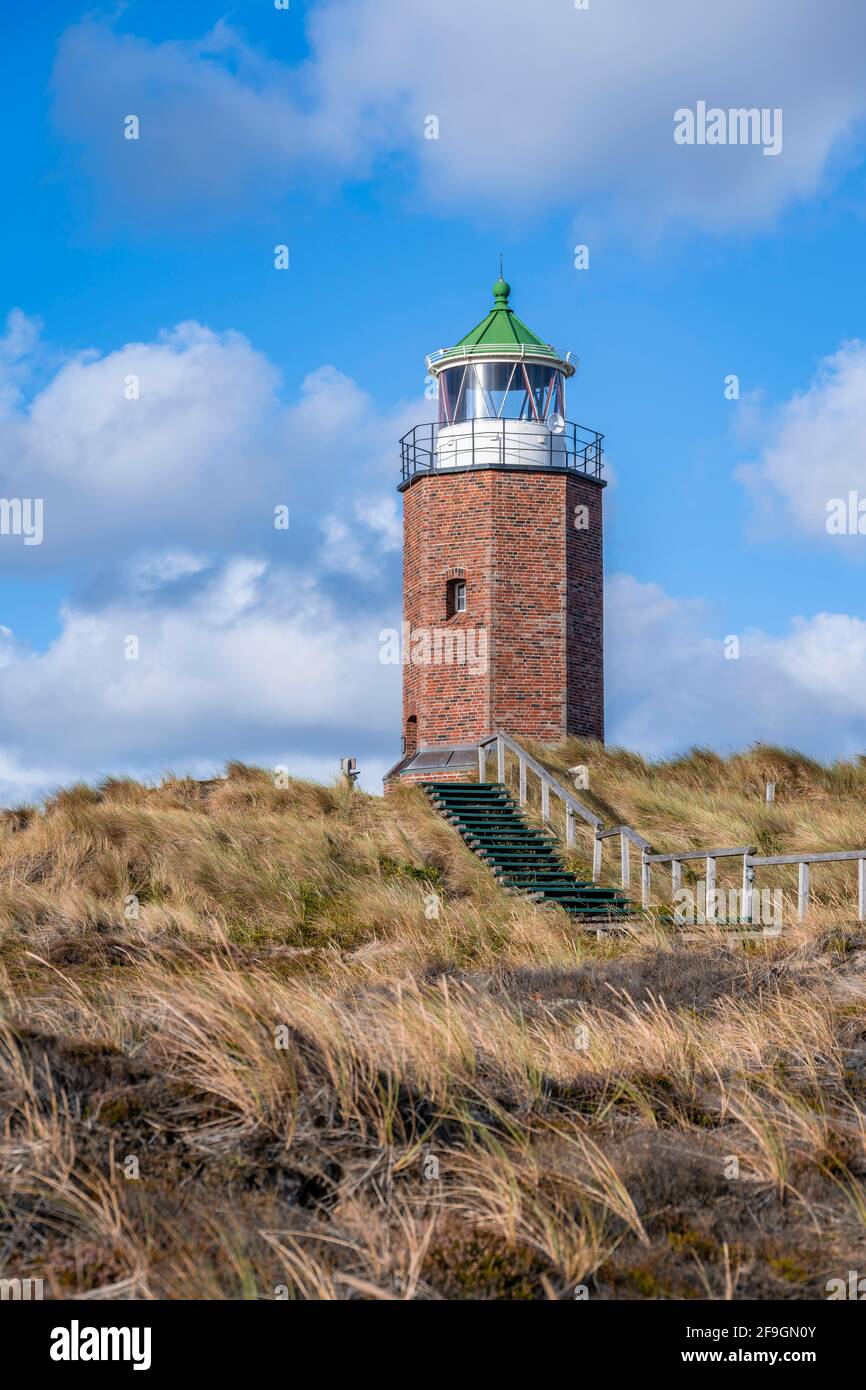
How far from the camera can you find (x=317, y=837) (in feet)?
61.1

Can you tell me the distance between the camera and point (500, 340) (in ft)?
90.9

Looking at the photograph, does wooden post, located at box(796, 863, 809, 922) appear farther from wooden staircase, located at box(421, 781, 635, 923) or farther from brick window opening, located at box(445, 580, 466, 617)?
brick window opening, located at box(445, 580, 466, 617)

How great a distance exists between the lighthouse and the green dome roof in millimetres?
39

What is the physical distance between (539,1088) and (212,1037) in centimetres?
148

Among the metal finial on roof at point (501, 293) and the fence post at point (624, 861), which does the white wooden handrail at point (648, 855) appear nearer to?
the fence post at point (624, 861)

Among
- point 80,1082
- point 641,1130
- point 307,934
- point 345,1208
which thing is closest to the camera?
point 345,1208

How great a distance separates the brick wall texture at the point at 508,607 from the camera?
26.2 metres

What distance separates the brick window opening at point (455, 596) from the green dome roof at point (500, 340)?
Answer: 15.1ft

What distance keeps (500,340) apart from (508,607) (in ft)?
18.3

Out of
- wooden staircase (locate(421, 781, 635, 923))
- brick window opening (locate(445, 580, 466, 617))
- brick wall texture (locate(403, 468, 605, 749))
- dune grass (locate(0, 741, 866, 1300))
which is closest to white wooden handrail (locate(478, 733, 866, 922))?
wooden staircase (locate(421, 781, 635, 923))

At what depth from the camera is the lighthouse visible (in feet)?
86.1
